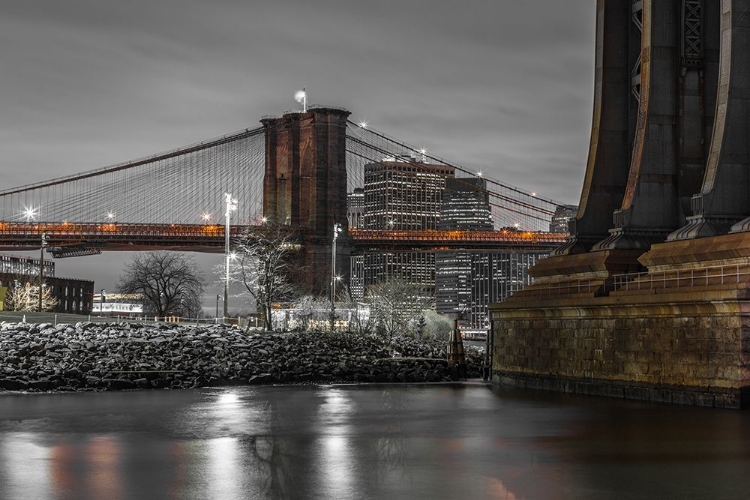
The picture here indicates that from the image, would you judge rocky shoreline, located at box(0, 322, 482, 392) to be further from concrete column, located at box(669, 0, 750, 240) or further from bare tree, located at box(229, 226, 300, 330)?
concrete column, located at box(669, 0, 750, 240)

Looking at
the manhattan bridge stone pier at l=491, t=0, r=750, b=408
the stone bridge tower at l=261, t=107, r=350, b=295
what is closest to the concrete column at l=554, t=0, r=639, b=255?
the manhattan bridge stone pier at l=491, t=0, r=750, b=408

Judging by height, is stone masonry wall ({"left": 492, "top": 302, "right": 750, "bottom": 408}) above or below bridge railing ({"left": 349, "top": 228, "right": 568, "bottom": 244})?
below

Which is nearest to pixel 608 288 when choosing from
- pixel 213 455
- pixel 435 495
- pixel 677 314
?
pixel 677 314

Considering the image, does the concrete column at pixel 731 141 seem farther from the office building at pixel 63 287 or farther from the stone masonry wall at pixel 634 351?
the office building at pixel 63 287

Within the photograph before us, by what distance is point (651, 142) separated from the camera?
38812 millimetres

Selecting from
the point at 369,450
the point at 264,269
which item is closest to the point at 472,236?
the point at 264,269

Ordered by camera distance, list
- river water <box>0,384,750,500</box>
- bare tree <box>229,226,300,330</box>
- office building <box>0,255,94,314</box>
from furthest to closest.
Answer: office building <box>0,255,94,314</box>
bare tree <box>229,226,300,330</box>
river water <box>0,384,750,500</box>

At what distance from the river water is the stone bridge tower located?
91.1 m

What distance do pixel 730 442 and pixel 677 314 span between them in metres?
9.49

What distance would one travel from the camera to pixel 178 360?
1780 inches

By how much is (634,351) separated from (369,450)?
14708 millimetres

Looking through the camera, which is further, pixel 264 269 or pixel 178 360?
pixel 264 269

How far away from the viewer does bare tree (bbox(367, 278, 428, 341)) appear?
322 feet

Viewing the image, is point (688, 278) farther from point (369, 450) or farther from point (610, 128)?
point (369, 450)
